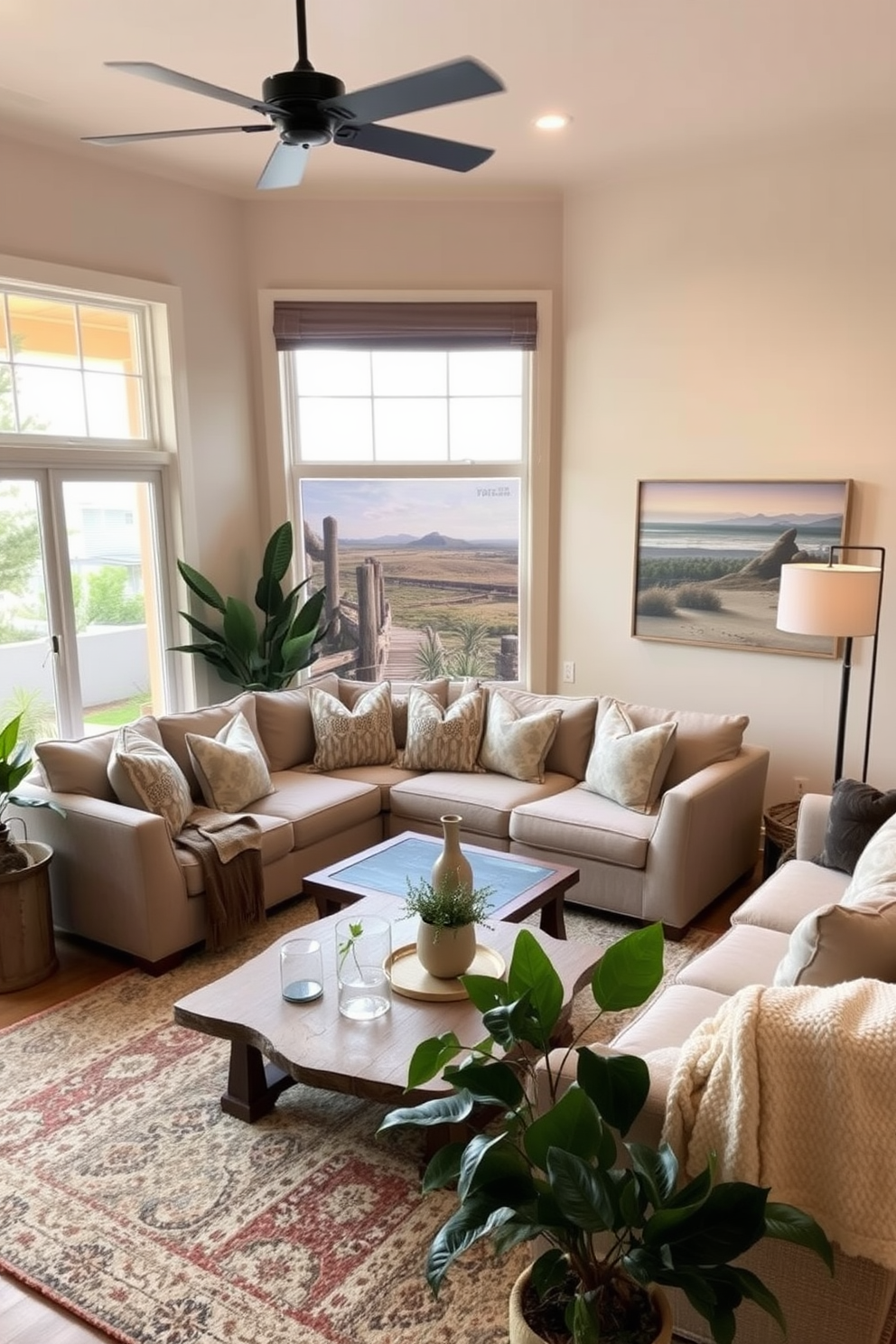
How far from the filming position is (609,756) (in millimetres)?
4043

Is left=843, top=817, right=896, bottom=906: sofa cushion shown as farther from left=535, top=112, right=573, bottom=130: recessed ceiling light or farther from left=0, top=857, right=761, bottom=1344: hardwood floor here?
left=535, top=112, right=573, bottom=130: recessed ceiling light

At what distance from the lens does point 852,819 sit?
3.08 metres

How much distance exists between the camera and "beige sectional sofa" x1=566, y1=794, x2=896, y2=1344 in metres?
1.63

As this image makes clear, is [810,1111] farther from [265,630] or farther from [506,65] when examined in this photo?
[265,630]

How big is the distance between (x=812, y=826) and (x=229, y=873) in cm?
215

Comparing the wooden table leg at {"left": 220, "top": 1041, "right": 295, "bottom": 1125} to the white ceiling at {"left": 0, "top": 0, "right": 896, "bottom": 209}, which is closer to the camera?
the wooden table leg at {"left": 220, "top": 1041, "right": 295, "bottom": 1125}

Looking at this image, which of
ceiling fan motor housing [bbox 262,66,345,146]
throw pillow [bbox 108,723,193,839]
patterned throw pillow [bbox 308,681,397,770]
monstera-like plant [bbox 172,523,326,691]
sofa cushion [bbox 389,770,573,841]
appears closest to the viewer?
ceiling fan motor housing [bbox 262,66,345,146]

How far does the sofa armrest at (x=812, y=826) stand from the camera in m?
3.34

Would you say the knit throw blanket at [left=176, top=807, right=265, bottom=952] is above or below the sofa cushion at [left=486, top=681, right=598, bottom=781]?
below

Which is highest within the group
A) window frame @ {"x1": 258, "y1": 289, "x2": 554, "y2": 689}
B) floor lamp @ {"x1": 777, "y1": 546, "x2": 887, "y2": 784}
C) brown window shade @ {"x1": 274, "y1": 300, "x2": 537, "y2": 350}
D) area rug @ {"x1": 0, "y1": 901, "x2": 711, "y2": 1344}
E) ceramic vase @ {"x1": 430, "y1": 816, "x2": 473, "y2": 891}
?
brown window shade @ {"x1": 274, "y1": 300, "x2": 537, "y2": 350}

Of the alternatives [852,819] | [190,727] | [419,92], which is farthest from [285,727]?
[419,92]

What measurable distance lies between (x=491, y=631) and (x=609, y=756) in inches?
58.4

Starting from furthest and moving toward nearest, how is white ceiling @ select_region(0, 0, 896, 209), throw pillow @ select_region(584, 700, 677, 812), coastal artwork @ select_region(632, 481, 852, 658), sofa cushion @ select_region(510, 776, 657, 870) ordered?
coastal artwork @ select_region(632, 481, 852, 658) → throw pillow @ select_region(584, 700, 677, 812) → sofa cushion @ select_region(510, 776, 657, 870) → white ceiling @ select_region(0, 0, 896, 209)

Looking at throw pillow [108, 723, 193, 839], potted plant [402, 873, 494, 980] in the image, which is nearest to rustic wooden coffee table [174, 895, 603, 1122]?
potted plant [402, 873, 494, 980]
